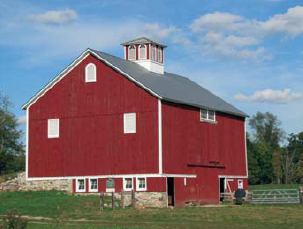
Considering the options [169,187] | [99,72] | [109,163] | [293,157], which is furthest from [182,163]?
[293,157]

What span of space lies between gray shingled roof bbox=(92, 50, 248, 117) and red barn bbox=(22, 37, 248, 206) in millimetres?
160

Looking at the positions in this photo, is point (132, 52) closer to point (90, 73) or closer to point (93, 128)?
point (90, 73)

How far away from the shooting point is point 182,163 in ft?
150

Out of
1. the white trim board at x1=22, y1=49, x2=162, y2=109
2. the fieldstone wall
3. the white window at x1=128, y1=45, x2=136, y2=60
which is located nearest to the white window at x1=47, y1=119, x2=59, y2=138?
the white trim board at x1=22, y1=49, x2=162, y2=109

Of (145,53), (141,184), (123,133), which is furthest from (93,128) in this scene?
(145,53)

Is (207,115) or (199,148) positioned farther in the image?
(207,115)

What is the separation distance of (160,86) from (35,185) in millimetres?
11642

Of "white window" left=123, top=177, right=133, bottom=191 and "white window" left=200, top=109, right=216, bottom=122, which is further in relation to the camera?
"white window" left=200, top=109, right=216, bottom=122

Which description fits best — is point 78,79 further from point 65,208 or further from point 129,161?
point 65,208

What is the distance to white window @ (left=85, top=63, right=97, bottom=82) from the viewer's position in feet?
153

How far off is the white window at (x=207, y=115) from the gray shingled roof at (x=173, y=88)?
0.40 meters

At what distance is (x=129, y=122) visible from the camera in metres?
45.0

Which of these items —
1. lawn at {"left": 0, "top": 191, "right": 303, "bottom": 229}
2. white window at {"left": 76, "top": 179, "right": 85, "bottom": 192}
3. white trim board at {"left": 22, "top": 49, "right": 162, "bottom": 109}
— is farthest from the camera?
white window at {"left": 76, "top": 179, "right": 85, "bottom": 192}

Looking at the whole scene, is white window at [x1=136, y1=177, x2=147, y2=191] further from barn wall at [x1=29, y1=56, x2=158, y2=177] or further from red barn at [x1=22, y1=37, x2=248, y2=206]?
barn wall at [x1=29, y1=56, x2=158, y2=177]
